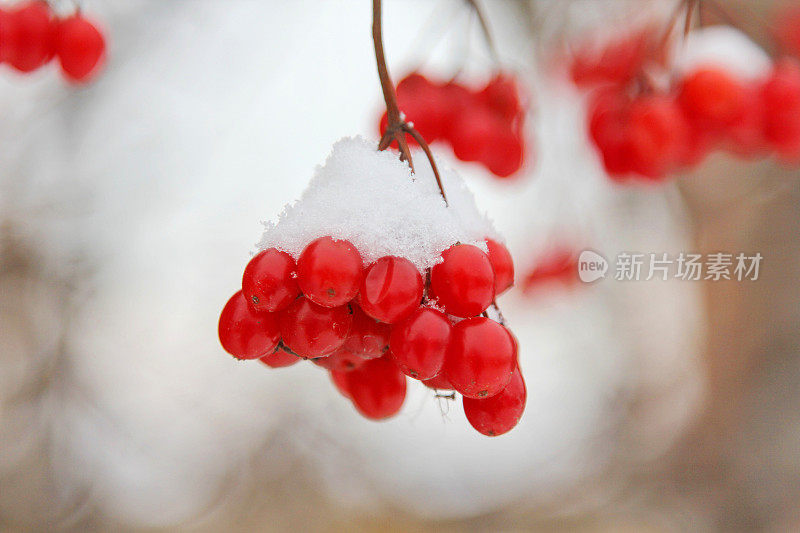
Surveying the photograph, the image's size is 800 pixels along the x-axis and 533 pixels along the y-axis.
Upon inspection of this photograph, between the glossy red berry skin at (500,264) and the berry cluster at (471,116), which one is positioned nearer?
the glossy red berry skin at (500,264)

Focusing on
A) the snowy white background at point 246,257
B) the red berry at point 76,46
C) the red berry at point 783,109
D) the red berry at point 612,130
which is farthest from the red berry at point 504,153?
the snowy white background at point 246,257

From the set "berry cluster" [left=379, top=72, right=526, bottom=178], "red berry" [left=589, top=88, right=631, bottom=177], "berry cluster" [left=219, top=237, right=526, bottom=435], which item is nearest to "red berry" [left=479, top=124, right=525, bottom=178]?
"berry cluster" [left=379, top=72, right=526, bottom=178]

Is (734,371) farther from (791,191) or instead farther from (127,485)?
(127,485)

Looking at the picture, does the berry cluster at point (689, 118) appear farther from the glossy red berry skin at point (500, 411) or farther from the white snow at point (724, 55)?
the glossy red berry skin at point (500, 411)

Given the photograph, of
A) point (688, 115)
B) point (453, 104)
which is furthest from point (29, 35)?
point (688, 115)

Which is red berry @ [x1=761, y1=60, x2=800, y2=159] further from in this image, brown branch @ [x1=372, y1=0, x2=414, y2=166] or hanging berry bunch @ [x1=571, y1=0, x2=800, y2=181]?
brown branch @ [x1=372, y1=0, x2=414, y2=166]

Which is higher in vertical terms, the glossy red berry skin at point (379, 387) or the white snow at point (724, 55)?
the white snow at point (724, 55)

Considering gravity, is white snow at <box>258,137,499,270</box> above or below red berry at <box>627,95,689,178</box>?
below

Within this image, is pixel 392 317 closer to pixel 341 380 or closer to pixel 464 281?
pixel 464 281
